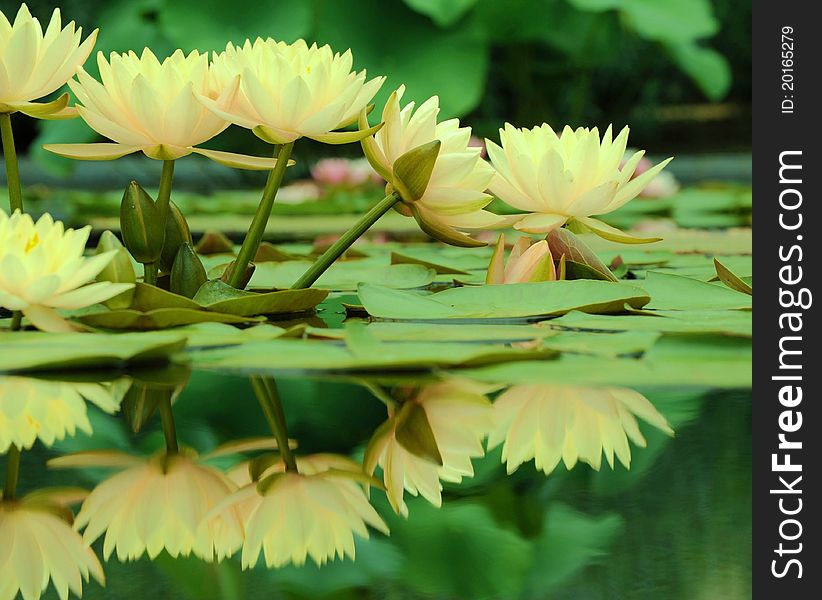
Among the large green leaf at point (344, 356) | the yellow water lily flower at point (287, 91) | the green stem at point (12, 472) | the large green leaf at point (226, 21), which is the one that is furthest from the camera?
the large green leaf at point (226, 21)

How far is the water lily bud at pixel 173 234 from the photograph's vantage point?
1136mm

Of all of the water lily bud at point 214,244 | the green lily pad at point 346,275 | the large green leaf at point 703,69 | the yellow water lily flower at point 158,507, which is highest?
the large green leaf at point 703,69

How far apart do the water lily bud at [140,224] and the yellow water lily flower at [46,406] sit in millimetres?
200

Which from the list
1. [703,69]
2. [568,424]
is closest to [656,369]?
[568,424]

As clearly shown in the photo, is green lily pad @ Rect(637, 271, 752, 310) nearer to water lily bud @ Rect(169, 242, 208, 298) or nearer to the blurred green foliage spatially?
water lily bud @ Rect(169, 242, 208, 298)

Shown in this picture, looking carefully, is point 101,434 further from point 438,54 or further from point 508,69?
point 508,69

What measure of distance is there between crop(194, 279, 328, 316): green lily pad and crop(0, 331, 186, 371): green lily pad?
0.10 m

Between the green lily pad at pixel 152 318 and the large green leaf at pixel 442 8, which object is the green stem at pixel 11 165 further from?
the large green leaf at pixel 442 8

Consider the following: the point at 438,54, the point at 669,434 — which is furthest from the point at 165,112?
the point at 438,54

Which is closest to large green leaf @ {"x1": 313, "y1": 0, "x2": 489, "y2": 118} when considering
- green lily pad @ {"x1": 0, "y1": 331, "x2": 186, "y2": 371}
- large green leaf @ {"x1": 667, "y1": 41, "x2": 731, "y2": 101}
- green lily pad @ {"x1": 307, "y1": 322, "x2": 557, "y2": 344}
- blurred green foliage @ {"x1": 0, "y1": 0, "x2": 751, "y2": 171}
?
blurred green foliage @ {"x1": 0, "y1": 0, "x2": 751, "y2": 171}

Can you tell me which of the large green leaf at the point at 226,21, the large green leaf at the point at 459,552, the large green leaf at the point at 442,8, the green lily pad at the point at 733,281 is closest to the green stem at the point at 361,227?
the green lily pad at the point at 733,281

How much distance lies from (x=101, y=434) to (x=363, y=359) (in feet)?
0.69

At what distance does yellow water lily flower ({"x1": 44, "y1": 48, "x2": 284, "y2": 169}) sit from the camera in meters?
1.00

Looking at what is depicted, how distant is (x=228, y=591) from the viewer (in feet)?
1.56
